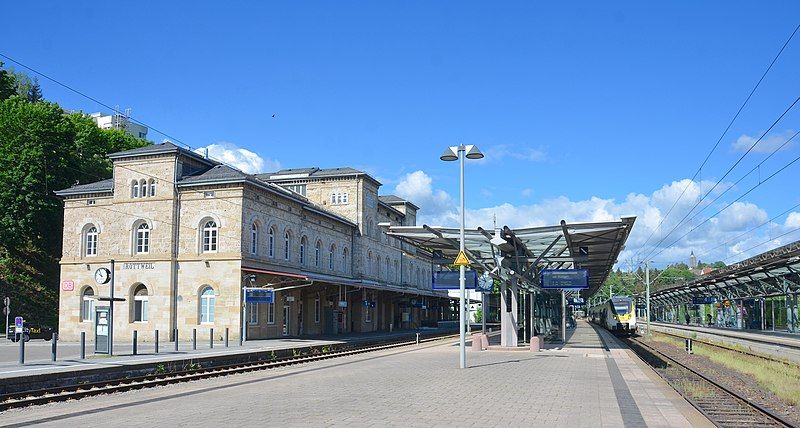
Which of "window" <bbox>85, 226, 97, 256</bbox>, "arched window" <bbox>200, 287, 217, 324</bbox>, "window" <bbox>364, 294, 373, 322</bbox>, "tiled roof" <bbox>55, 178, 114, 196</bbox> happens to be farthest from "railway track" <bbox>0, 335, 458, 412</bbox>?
"window" <bbox>364, 294, 373, 322</bbox>

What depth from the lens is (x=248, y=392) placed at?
14672mm

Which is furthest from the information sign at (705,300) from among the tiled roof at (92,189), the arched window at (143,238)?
the tiled roof at (92,189)

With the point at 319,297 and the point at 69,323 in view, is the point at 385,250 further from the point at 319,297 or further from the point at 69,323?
the point at 69,323

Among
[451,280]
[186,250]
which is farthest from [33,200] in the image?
[451,280]

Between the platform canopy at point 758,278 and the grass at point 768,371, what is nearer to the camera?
the grass at point 768,371

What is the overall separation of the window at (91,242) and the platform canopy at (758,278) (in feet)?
121

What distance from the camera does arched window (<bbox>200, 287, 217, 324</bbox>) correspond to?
37.2 m

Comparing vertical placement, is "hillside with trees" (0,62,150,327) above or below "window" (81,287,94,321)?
above

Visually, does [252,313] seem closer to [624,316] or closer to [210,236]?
[210,236]

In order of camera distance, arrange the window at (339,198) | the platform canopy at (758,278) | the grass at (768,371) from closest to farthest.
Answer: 1. the grass at (768,371)
2. the platform canopy at (758,278)
3. the window at (339,198)

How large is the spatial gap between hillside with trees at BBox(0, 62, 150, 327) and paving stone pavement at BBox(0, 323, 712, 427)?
101ft

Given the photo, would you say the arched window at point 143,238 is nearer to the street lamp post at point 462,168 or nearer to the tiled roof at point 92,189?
the tiled roof at point 92,189

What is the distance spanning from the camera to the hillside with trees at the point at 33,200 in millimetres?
43906

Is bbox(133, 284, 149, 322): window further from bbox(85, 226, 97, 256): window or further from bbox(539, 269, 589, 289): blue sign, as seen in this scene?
bbox(539, 269, 589, 289): blue sign
